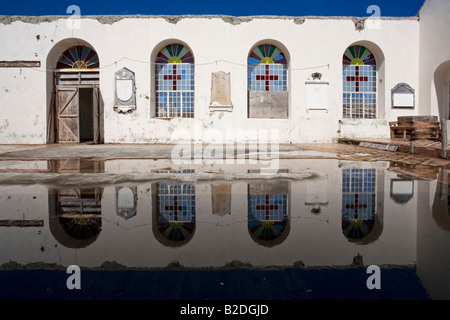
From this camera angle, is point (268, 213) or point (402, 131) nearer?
point (268, 213)

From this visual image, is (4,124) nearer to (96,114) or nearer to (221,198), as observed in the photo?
(96,114)

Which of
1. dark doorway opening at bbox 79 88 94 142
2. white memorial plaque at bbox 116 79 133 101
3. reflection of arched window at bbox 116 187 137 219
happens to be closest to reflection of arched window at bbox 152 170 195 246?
reflection of arched window at bbox 116 187 137 219

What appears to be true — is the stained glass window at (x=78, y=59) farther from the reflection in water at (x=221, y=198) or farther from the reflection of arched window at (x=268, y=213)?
the reflection of arched window at (x=268, y=213)

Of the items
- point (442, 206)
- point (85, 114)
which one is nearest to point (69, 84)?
point (85, 114)

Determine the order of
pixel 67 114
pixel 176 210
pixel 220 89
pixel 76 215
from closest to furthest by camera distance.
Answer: pixel 76 215 < pixel 176 210 < pixel 220 89 < pixel 67 114

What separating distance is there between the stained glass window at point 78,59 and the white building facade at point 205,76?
0.18m

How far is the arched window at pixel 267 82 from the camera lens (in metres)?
14.2

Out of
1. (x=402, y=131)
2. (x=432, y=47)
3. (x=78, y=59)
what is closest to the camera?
(x=402, y=131)

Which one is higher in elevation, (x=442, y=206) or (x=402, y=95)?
(x=402, y=95)

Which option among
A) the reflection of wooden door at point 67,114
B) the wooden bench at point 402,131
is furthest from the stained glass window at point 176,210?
the reflection of wooden door at point 67,114

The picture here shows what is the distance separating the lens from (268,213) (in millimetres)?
2689

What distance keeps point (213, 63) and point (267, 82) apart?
255 centimetres

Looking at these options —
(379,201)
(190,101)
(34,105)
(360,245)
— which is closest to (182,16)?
(190,101)
